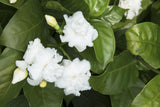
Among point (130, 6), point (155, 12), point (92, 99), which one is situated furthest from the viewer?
point (92, 99)

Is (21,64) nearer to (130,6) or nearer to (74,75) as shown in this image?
(74,75)

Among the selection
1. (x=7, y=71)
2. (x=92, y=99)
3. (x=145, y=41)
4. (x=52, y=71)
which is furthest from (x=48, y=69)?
(x=92, y=99)

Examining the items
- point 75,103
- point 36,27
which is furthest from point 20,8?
point 75,103

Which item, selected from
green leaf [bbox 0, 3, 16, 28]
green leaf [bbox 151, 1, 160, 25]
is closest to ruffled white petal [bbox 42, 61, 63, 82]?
green leaf [bbox 0, 3, 16, 28]

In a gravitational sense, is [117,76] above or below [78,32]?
below

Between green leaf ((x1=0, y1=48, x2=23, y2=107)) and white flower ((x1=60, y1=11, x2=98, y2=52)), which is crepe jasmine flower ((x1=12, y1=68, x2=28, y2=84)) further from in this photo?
white flower ((x1=60, y1=11, x2=98, y2=52))

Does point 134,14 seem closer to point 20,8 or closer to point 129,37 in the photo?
point 129,37
